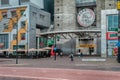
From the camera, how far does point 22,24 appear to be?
111 metres

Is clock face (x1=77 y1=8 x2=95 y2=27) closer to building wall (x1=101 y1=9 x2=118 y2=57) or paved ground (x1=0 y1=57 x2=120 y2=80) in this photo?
building wall (x1=101 y1=9 x2=118 y2=57)

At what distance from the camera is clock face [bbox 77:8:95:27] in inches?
4505

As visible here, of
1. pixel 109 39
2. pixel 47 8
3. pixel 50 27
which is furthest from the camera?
pixel 47 8

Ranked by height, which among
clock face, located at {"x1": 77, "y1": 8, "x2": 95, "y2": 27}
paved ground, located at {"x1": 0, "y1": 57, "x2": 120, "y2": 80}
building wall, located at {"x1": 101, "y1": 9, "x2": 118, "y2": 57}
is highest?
clock face, located at {"x1": 77, "y1": 8, "x2": 95, "y2": 27}

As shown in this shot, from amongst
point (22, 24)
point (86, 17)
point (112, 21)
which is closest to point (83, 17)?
point (86, 17)

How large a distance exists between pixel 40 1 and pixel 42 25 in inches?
477

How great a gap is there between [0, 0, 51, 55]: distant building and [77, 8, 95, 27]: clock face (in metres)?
14.4

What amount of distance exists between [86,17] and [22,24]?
77.8 feet

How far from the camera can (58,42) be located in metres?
116

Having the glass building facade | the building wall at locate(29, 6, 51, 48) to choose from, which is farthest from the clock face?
the glass building facade

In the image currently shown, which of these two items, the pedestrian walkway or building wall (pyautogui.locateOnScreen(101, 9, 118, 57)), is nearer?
the pedestrian walkway

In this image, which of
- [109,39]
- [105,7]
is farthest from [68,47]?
[109,39]

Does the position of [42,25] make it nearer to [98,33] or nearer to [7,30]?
[7,30]

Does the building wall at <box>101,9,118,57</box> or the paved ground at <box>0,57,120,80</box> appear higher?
Result: the building wall at <box>101,9,118,57</box>
